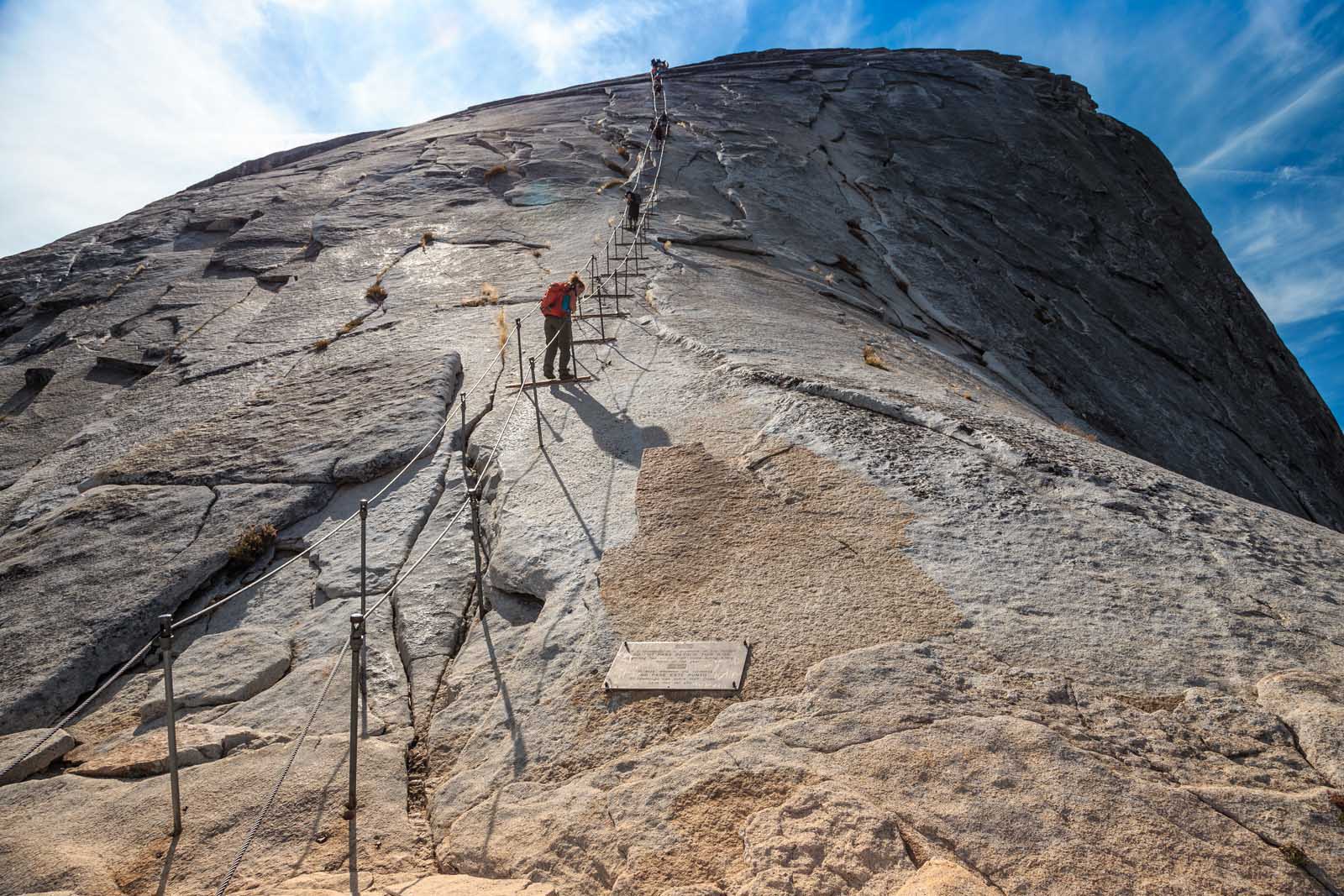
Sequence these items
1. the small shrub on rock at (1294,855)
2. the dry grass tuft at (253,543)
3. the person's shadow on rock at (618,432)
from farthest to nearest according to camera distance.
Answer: the person's shadow on rock at (618,432), the dry grass tuft at (253,543), the small shrub on rock at (1294,855)

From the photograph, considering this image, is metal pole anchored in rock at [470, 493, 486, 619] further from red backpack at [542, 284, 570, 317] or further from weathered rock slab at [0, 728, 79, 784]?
red backpack at [542, 284, 570, 317]

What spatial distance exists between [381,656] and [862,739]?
3.52 m

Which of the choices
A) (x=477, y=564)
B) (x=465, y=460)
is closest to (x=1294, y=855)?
(x=477, y=564)

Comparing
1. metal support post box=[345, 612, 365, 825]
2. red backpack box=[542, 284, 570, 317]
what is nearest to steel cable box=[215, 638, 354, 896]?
metal support post box=[345, 612, 365, 825]

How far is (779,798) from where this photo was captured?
12.9 feet

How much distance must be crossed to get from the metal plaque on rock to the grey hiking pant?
534 centimetres

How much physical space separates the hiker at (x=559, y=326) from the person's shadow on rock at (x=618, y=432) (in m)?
0.88

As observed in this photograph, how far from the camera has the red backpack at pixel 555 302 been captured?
1019cm

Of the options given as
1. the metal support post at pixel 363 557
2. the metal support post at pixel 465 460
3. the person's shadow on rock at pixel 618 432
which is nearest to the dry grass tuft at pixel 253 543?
the metal support post at pixel 363 557

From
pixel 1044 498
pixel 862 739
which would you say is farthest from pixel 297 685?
pixel 1044 498

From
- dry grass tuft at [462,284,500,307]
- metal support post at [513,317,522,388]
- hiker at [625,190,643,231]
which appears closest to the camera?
metal support post at [513,317,522,388]

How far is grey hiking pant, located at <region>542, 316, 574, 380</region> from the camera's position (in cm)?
988

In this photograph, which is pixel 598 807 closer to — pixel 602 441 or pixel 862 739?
pixel 862 739

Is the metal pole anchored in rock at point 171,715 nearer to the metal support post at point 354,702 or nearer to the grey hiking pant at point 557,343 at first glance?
the metal support post at point 354,702
